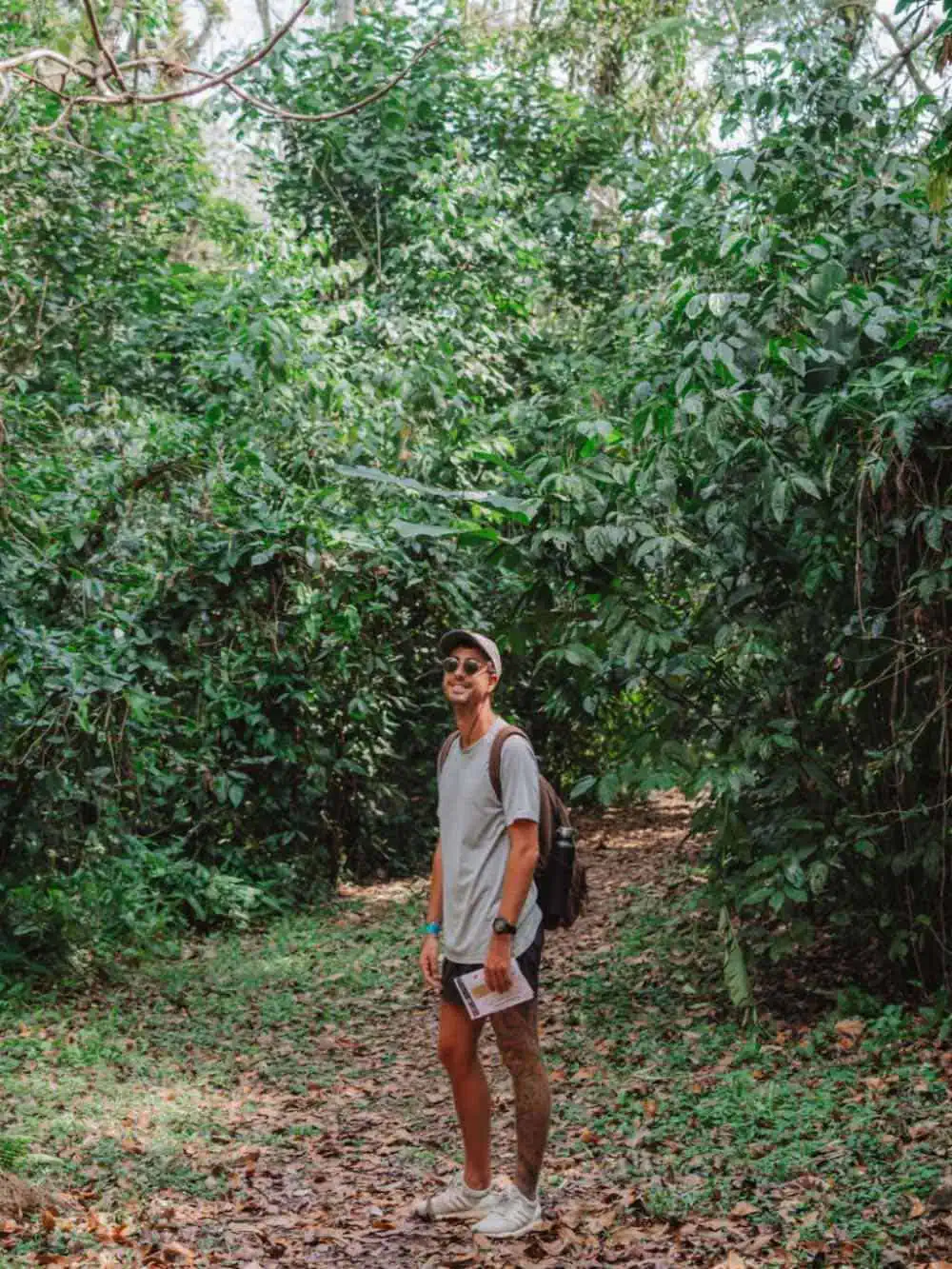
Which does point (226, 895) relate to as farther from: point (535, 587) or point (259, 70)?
point (259, 70)

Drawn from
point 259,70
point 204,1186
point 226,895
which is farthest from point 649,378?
point 259,70

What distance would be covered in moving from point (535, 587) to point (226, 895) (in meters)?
4.63

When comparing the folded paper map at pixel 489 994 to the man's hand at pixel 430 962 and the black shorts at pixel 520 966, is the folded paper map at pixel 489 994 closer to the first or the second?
the black shorts at pixel 520 966

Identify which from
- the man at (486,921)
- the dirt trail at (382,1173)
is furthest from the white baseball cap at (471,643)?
the dirt trail at (382,1173)

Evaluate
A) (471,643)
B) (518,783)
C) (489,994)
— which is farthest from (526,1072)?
(471,643)

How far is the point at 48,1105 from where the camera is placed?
19.7ft

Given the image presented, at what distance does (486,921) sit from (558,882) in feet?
0.92

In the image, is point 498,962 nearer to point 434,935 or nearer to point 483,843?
point 483,843

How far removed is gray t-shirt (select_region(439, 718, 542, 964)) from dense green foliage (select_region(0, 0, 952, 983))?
1.67 metres

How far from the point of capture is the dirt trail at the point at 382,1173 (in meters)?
4.47

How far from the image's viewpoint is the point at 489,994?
4266mm

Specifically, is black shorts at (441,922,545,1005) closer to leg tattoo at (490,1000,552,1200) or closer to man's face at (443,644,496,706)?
leg tattoo at (490,1000,552,1200)

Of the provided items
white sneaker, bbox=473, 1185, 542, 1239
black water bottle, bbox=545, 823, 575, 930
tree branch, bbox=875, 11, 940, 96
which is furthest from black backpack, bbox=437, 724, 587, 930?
tree branch, bbox=875, 11, 940, 96

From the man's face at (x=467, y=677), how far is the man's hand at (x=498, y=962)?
29.8 inches
